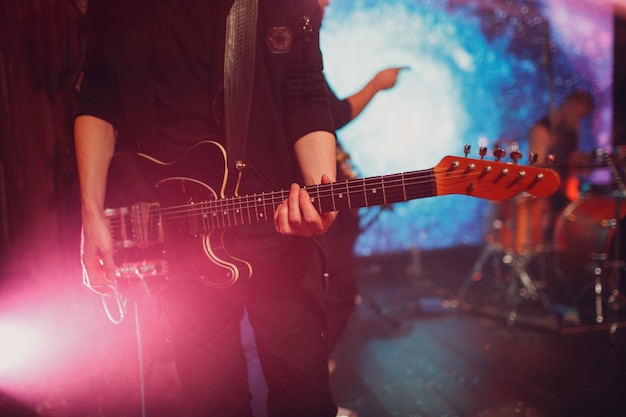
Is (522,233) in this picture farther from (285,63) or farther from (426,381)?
(285,63)

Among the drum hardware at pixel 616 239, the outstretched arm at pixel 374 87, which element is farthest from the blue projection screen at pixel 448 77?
the outstretched arm at pixel 374 87

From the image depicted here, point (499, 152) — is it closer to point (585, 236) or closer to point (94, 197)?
point (94, 197)

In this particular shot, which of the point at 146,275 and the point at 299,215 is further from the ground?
the point at 299,215

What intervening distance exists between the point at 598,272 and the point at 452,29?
486cm

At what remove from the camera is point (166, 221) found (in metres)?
1.60

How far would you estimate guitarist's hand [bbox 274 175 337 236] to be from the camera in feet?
4.25

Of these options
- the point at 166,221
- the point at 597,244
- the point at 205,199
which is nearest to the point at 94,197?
the point at 166,221

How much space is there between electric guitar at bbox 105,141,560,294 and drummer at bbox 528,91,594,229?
399 centimetres

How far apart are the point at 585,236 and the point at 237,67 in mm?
4091

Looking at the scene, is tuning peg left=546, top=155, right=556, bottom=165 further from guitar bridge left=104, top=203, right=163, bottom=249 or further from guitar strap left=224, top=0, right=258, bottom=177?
guitar bridge left=104, top=203, right=163, bottom=249

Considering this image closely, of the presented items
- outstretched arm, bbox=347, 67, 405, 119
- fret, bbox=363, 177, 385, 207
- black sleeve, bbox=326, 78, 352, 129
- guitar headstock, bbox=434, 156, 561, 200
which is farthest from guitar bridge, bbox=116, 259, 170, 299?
outstretched arm, bbox=347, 67, 405, 119

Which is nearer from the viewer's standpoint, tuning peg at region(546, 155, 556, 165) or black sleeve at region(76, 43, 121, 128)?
tuning peg at region(546, 155, 556, 165)

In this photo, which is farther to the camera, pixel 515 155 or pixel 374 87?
pixel 374 87

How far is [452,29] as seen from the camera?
22.3ft
